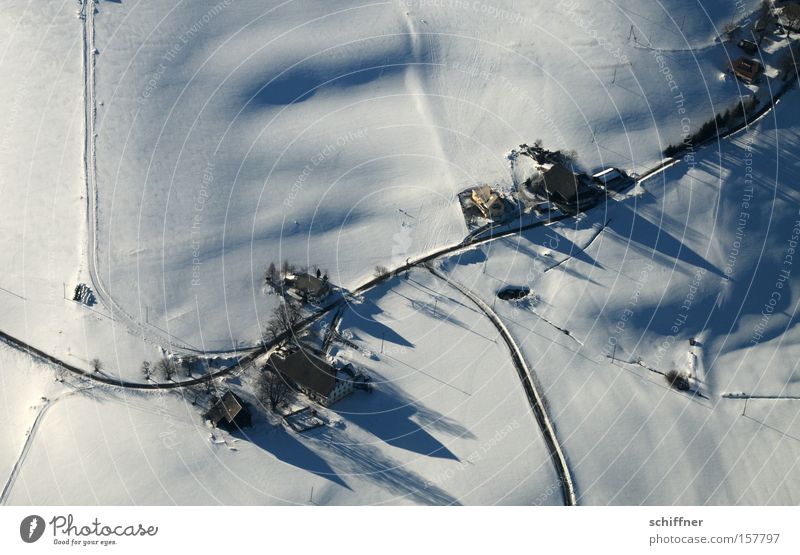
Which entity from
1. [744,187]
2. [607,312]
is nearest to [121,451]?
[607,312]

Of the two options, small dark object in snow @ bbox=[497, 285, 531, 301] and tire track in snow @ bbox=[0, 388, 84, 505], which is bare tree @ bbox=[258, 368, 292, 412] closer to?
tire track in snow @ bbox=[0, 388, 84, 505]

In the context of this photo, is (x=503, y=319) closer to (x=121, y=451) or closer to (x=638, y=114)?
(x=638, y=114)

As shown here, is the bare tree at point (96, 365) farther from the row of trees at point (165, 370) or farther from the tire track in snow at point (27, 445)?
the row of trees at point (165, 370)

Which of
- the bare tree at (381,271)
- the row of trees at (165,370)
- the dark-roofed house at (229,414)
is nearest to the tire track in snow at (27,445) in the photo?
the row of trees at (165,370)

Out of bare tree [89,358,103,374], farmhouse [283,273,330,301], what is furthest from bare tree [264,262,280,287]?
bare tree [89,358,103,374]

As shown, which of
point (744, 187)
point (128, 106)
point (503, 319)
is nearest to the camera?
point (503, 319)

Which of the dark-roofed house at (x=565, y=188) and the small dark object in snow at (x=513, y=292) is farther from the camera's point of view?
the dark-roofed house at (x=565, y=188)
